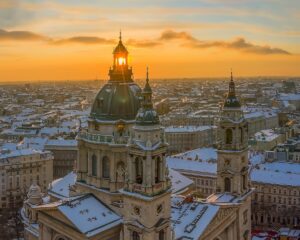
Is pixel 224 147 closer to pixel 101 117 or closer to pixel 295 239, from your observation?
pixel 101 117

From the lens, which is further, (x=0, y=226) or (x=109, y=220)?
(x=0, y=226)

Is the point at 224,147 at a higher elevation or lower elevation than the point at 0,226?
higher

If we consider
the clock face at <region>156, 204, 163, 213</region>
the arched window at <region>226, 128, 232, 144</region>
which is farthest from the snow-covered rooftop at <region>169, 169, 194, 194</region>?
the clock face at <region>156, 204, 163, 213</region>

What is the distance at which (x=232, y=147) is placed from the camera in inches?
2574

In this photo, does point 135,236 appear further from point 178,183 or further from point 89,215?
point 178,183

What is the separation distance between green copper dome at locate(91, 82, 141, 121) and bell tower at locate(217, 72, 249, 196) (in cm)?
1293

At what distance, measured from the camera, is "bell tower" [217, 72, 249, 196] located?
65125mm

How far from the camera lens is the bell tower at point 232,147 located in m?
65.1

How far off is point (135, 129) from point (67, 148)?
9607 centimetres

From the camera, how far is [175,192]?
7512cm

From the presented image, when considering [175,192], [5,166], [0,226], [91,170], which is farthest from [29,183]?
[91,170]

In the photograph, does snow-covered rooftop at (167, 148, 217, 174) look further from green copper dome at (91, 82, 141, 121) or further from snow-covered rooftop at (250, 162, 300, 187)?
green copper dome at (91, 82, 141, 121)

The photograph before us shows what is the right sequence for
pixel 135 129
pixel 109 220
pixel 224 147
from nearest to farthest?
pixel 135 129 → pixel 109 220 → pixel 224 147

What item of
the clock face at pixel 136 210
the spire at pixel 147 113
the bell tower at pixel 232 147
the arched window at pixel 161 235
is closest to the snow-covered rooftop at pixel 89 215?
the clock face at pixel 136 210
